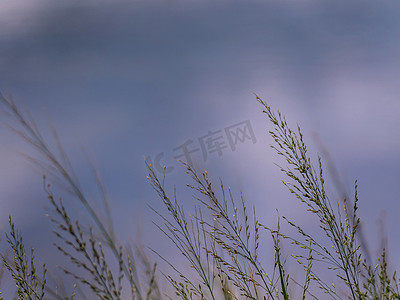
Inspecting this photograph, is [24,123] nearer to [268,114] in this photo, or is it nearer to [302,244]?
[268,114]

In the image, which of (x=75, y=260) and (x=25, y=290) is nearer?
(x=75, y=260)

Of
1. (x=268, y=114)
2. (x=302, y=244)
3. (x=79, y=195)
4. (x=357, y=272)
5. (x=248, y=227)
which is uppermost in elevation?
(x=268, y=114)

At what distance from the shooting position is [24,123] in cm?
164

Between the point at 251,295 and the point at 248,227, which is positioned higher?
the point at 248,227

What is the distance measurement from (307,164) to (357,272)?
59 cm

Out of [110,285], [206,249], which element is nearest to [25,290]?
[206,249]

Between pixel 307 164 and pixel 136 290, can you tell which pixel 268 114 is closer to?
pixel 307 164

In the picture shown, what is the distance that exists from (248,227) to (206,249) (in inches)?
10.4

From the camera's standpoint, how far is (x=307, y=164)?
2369mm

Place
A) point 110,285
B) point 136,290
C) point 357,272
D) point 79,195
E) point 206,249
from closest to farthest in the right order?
point 110,285
point 136,290
point 79,195
point 357,272
point 206,249

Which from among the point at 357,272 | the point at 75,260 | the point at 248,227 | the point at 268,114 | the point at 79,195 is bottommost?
the point at 357,272

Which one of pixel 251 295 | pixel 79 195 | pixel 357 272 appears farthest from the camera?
pixel 251 295

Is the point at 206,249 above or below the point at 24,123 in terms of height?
below

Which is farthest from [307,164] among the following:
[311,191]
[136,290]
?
[136,290]
